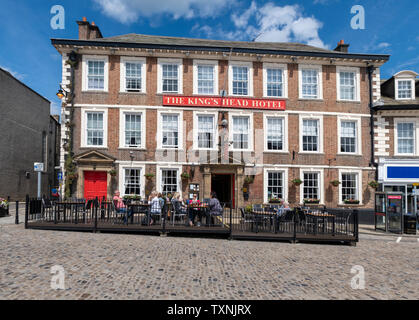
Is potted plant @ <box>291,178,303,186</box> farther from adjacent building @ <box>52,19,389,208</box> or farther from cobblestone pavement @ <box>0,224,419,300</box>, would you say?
cobblestone pavement @ <box>0,224,419,300</box>

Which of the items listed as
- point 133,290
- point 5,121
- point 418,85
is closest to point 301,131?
point 418,85

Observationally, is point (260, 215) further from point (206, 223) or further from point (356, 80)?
point (356, 80)

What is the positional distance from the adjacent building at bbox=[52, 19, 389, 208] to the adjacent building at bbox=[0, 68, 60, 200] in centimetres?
841

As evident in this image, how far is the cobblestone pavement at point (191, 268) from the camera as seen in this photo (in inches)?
166

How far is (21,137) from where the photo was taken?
70.0ft

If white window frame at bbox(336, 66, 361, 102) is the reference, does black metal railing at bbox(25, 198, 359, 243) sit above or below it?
below

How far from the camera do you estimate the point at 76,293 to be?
3.98m

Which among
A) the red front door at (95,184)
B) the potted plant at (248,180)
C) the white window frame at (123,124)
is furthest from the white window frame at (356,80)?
the red front door at (95,184)

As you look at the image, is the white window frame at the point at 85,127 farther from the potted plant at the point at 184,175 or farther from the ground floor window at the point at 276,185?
the ground floor window at the point at 276,185

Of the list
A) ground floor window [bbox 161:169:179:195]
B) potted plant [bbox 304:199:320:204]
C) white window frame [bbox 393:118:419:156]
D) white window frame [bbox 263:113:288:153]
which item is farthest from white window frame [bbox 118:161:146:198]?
white window frame [bbox 393:118:419:156]

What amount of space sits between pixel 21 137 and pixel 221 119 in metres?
18.0

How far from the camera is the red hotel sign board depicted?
15375 mm

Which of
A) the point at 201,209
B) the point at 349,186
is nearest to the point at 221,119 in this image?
the point at 201,209

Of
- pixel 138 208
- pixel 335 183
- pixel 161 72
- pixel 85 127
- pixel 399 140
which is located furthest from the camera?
pixel 399 140
